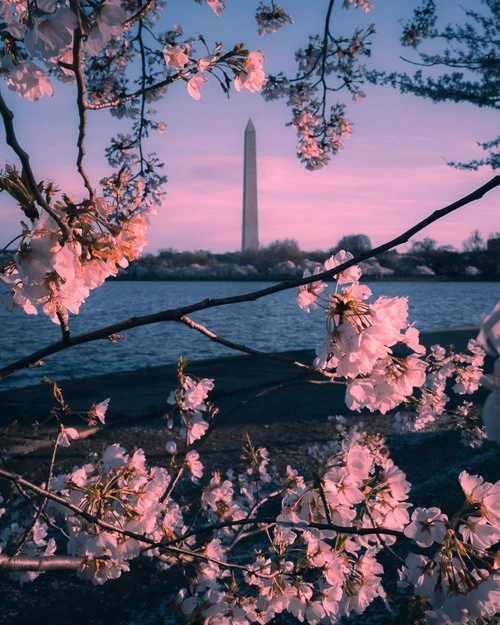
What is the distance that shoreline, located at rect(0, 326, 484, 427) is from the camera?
6773 mm

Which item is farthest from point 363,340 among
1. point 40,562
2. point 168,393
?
point 168,393

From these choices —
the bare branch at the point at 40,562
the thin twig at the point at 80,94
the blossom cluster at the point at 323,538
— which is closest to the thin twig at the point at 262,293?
the thin twig at the point at 80,94

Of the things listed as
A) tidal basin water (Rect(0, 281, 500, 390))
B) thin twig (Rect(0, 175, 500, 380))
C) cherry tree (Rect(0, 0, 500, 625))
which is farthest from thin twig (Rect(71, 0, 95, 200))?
tidal basin water (Rect(0, 281, 500, 390))

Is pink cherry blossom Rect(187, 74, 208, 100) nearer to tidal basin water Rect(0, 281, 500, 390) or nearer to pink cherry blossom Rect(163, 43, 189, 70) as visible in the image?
pink cherry blossom Rect(163, 43, 189, 70)

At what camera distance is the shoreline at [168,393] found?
22.2 feet

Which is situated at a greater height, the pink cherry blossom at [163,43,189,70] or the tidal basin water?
the pink cherry blossom at [163,43,189,70]

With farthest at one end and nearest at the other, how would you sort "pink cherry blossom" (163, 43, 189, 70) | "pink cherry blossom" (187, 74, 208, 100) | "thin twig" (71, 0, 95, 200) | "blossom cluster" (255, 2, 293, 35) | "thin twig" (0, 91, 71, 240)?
"blossom cluster" (255, 2, 293, 35) < "pink cherry blossom" (163, 43, 189, 70) < "pink cherry blossom" (187, 74, 208, 100) < "thin twig" (71, 0, 95, 200) < "thin twig" (0, 91, 71, 240)

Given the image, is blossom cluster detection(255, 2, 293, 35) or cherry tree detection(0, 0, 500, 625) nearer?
cherry tree detection(0, 0, 500, 625)

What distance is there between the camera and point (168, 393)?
834 cm

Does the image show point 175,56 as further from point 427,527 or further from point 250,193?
point 250,193

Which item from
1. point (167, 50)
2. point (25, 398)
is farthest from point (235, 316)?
point (167, 50)

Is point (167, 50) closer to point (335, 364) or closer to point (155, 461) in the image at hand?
point (335, 364)

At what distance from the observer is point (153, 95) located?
422cm

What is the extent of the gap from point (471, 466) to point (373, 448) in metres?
1.28
